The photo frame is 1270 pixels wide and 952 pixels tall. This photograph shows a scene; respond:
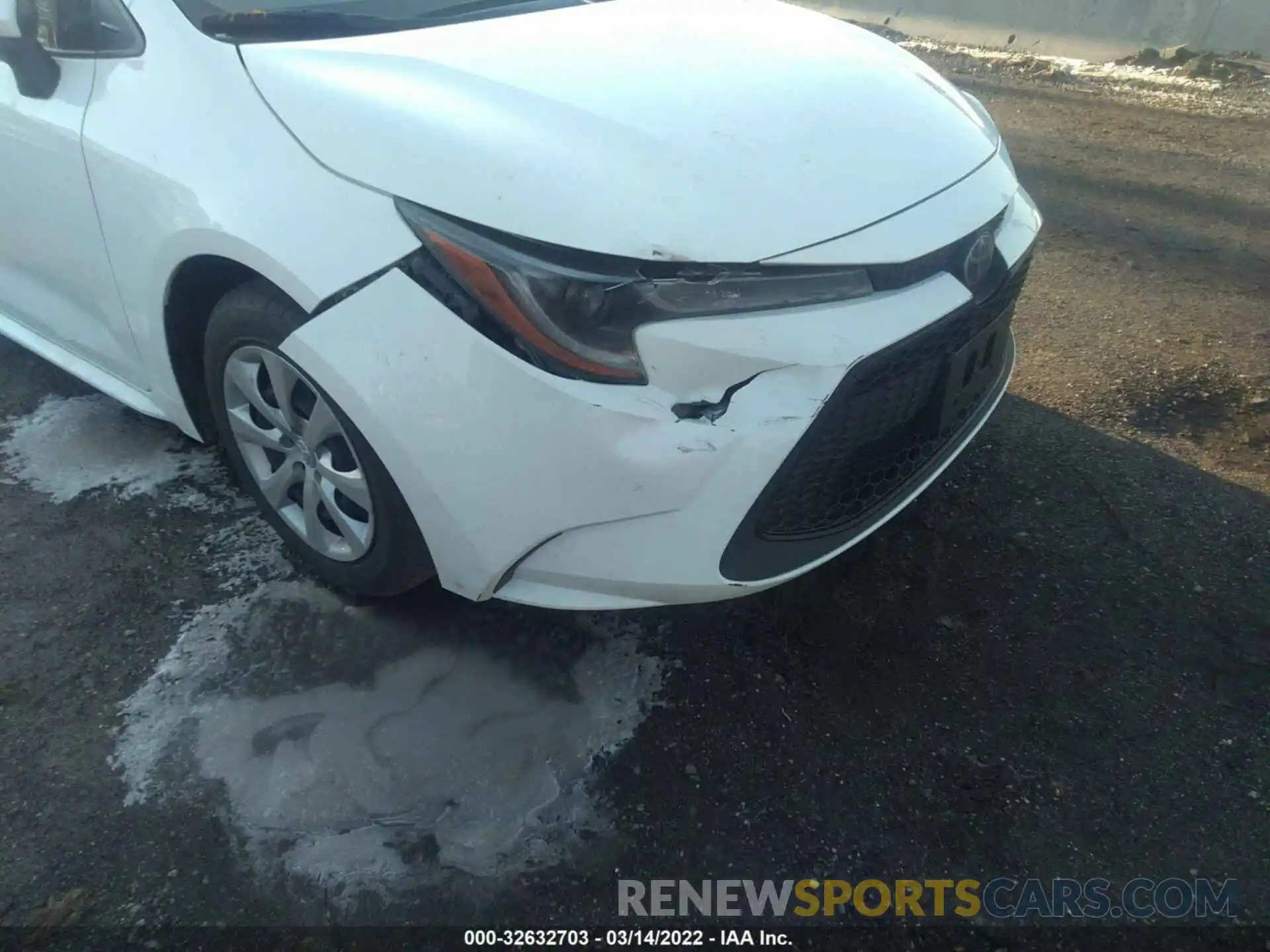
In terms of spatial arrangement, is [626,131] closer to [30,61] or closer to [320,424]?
[320,424]

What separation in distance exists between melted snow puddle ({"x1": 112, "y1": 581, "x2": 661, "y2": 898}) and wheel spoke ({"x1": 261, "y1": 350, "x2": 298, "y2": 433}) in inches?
20.6

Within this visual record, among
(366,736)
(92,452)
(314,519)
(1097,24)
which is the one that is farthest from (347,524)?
(1097,24)

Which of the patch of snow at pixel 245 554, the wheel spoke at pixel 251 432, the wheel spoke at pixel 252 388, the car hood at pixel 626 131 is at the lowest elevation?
the patch of snow at pixel 245 554

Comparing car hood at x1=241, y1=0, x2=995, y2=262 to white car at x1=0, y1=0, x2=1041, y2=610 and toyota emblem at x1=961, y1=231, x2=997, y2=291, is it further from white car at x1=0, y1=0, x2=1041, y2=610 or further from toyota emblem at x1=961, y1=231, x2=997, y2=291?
toyota emblem at x1=961, y1=231, x2=997, y2=291

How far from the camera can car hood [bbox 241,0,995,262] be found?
170 cm

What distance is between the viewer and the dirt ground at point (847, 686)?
1.82 m

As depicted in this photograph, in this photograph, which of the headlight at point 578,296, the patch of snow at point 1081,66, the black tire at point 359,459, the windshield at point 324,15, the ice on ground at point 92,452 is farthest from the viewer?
the patch of snow at point 1081,66

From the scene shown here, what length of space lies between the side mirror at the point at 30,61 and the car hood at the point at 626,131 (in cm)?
64

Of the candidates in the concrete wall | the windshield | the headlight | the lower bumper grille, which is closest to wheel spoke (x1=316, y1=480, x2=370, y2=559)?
the headlight

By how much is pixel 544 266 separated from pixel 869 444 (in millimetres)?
720

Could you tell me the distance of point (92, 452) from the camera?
292 cm

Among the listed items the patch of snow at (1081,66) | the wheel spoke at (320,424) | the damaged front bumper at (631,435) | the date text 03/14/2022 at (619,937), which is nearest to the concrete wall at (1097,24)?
the patch of snow at (1081,66)

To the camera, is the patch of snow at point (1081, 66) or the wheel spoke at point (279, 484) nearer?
the wheel spoke at point (279, 484)

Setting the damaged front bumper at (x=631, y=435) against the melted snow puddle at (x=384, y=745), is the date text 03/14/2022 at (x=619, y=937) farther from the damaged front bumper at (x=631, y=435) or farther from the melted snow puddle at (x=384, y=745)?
the damaged front bumper at (x=631, y=435)
